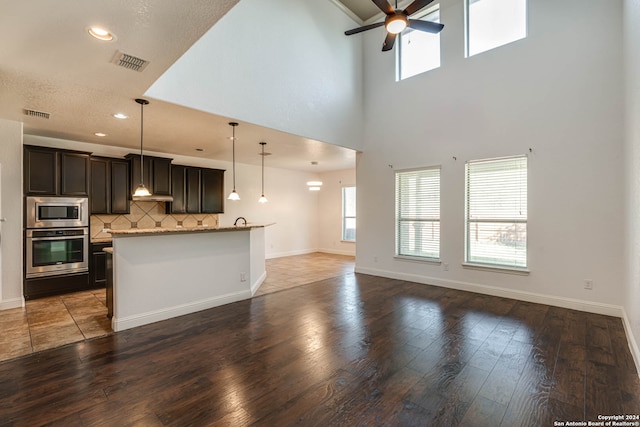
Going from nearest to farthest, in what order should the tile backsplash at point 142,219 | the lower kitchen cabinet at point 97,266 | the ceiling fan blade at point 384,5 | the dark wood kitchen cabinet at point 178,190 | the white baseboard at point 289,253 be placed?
the ceiling fan blade at point 384,5 → the lower kitchen cabinet at point 97,266 → the tile backsplash at point 142,219 → the dark wood kitchen cabinet at point 178,190 → the white baseboard at point 289,253

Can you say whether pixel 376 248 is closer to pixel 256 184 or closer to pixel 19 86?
pixel 256 184

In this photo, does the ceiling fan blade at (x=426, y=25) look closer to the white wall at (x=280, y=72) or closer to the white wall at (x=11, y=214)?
the white wall at (x=280, y=72)

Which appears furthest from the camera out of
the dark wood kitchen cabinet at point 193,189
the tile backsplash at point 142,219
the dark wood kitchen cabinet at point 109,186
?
the dark wood kitchen cabinet at point 193,189

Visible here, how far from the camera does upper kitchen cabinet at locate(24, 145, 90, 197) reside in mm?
4633

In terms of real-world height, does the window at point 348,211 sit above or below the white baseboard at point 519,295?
above

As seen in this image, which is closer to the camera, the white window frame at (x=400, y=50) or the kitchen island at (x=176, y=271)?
the kitchen island at (x=176, y=271)

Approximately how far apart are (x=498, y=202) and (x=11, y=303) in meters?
7.45

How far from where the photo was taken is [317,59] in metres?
5.36

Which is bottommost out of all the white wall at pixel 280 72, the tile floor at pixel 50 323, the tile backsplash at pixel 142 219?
the tile floor at pixel 50 323

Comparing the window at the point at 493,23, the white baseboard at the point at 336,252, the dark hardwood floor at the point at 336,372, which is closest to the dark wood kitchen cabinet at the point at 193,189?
the dark hardwood floor at the point at 336,372

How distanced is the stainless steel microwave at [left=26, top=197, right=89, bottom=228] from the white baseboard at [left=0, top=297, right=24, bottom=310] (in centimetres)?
111

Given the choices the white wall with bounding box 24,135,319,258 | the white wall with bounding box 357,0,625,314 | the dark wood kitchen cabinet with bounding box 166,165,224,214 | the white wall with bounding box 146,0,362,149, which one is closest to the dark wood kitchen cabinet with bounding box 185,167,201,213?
the dark wood kitchen cabinet with bounding box 166,165,224,214

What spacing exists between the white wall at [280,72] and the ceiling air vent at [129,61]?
635 millimetres

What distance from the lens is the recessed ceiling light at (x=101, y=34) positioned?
7.17 ft
